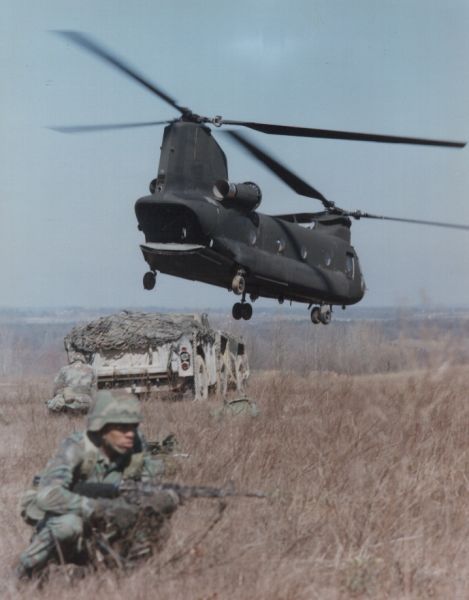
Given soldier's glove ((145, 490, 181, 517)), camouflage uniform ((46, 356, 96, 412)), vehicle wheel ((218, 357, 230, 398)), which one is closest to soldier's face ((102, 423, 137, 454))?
soldier's glove ((145, 490, 181, 517))

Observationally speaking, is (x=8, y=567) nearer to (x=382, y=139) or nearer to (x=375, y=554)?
(x=375, y=554)

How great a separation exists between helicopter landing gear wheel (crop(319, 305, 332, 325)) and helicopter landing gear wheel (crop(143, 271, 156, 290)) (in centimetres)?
465

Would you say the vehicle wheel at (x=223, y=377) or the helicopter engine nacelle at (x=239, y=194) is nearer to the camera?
the helicopter engine nacelle at (x=239, y=194)

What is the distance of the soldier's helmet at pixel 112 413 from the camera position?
4.95 meters

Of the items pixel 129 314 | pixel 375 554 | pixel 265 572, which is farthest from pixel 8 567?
pixel 129 314

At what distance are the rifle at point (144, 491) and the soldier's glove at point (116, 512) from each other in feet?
0.20

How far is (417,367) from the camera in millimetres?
7102

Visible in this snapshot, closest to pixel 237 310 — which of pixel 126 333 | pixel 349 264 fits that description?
pixel 349 264

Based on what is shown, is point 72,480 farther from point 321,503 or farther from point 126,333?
point 126,333

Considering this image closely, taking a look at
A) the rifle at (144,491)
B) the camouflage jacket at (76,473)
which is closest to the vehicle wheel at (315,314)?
the camouflage jacket at (76,473)

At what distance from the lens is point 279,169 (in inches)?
551

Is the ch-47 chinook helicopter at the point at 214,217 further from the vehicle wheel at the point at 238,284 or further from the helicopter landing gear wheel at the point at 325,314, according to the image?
the helicopter landing gear wheel at the point at 325,314

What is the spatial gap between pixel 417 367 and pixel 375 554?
2091 millimetres

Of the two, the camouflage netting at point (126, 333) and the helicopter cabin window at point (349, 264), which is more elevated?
the helicopter cabin window at point (349, 264)
